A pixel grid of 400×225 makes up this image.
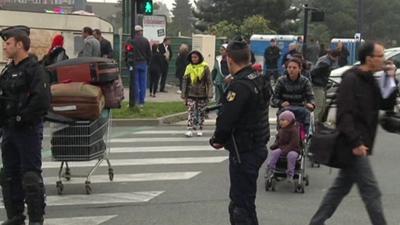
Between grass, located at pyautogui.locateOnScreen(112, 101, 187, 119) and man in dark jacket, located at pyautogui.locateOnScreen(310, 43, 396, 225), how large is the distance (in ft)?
32.9

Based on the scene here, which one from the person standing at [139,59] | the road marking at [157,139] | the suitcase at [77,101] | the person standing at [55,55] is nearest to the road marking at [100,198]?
the suitcase at [77,101]

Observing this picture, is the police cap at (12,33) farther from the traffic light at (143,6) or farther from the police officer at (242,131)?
the traffic light at (143,6)

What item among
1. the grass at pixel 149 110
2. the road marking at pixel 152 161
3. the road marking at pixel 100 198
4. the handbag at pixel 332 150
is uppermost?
the handbag at pixel 332 150

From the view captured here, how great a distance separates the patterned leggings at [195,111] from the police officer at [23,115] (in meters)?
6.75

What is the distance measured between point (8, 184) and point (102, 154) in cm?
196

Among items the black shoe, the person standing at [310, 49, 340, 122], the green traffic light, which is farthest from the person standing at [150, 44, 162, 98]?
the black shoe

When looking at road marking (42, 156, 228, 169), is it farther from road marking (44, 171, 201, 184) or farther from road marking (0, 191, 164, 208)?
road marking (0, 191, 164, 208)

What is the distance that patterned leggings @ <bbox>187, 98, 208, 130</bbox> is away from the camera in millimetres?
12758

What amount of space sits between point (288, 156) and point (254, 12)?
57.1 metres

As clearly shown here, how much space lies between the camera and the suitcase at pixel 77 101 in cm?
750

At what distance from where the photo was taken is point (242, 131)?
18.1ft

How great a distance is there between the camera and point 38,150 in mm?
6113

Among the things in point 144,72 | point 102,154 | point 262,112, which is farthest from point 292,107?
point 144,72

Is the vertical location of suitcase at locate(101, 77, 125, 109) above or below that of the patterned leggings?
above
